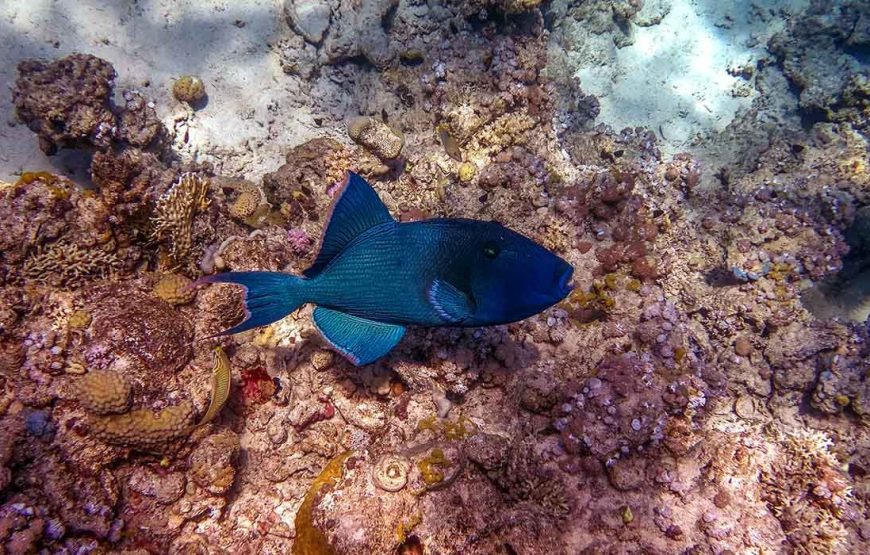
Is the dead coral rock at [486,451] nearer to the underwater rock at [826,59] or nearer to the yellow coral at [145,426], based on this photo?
the yellow coral at [145,426]

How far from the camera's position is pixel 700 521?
12.2 feet

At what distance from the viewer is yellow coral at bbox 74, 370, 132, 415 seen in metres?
3.40

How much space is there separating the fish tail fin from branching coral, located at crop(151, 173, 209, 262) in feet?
8.47

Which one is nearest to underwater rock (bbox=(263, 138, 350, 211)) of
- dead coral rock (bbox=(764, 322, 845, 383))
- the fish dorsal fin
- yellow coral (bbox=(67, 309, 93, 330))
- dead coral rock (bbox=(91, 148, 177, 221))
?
dead coral rock (bbox=(91, 148, 177, 221))

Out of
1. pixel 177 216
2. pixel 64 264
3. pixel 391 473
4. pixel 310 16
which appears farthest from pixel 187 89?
pixel 391 473

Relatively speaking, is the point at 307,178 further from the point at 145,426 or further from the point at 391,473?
the point at 391,473

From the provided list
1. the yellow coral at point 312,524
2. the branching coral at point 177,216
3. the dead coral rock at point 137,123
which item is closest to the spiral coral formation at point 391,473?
the yellow coral at point 312,524

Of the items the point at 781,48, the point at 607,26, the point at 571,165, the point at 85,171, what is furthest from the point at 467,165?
the point at 781,48

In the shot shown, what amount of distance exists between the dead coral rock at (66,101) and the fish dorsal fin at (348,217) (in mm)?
4050

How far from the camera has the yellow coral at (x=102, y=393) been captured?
3.40 metres

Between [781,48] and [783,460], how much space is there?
8576 millimetres

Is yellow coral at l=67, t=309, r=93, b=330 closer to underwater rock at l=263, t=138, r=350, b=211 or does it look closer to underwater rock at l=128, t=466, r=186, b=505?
underwater rock at l=128, t=466, r=186, b=505

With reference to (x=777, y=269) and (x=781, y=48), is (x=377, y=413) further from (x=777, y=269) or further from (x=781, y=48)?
(x=781, y=48)

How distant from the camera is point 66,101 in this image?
15.6ft
